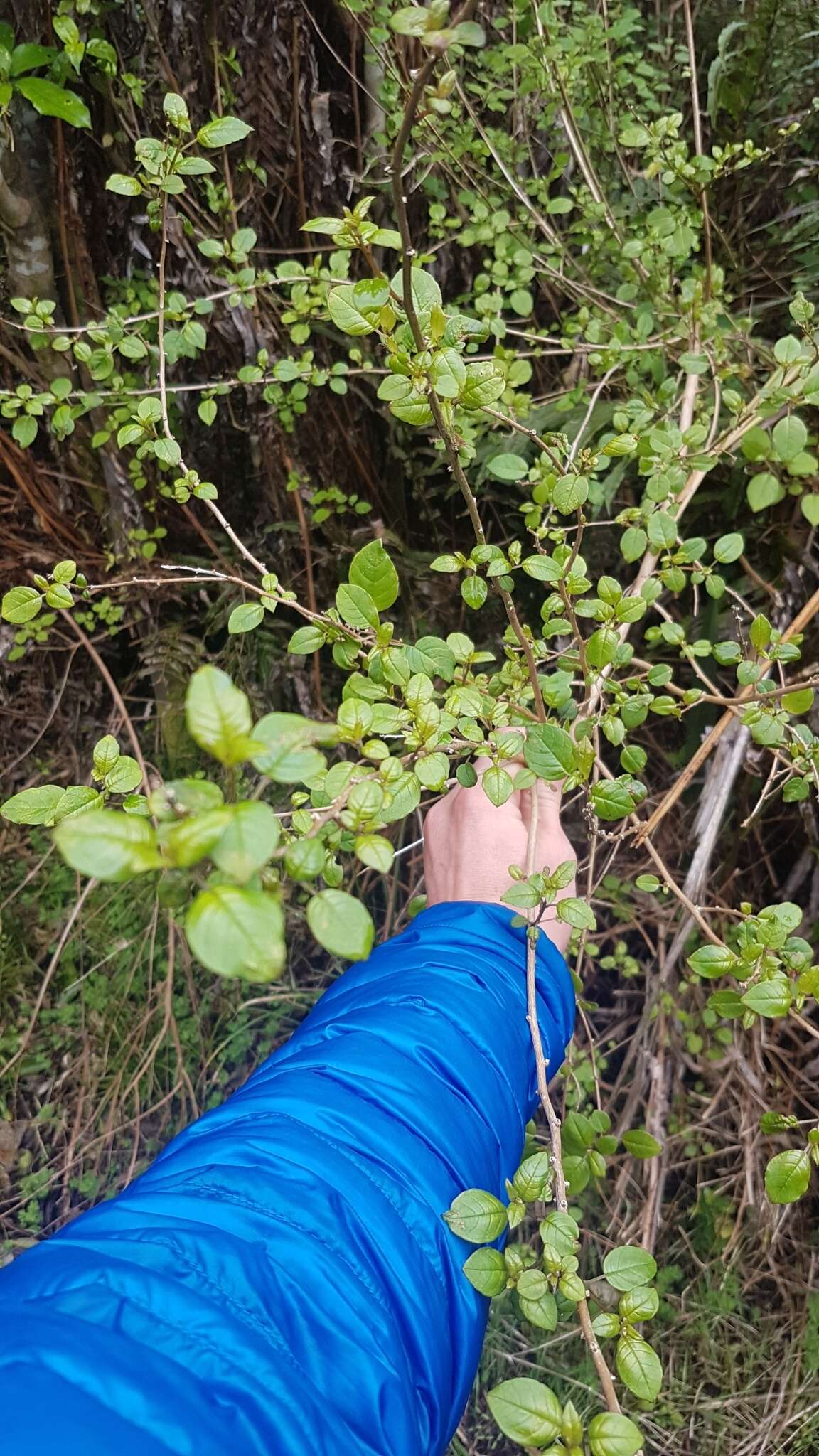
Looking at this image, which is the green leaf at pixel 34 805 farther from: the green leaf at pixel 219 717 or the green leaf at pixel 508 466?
the green leaf at pixel 508 466

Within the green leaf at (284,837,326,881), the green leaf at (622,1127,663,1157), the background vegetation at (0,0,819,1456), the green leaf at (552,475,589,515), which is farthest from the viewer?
the background vegetation at (0,0,819,1456)

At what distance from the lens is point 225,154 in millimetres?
1418

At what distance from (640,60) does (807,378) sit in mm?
1105

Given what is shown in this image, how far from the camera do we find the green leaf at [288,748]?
0.37 m

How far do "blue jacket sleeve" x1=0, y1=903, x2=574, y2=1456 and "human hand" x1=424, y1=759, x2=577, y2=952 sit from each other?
247 mm

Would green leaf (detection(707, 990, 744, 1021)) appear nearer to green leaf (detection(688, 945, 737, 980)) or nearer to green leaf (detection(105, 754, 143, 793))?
green leaf (detection(688, 945, 737, 980))

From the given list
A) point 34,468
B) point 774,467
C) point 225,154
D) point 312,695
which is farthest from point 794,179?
point 34,468

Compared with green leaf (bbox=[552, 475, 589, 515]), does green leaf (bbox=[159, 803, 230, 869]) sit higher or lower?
higher

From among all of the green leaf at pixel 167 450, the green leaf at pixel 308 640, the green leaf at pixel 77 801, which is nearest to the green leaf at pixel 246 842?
the green leaf at pixel 77 801

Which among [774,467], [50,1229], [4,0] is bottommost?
[50,1229]

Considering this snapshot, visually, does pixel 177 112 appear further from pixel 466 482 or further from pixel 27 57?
pixel 27 57

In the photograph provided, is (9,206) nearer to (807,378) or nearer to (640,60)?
(640,60)

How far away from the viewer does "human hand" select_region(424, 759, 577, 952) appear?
1107 millimetres

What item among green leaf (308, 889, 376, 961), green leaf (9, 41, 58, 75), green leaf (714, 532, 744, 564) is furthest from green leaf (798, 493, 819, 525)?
green leaf (9, 41, 58, 75)
